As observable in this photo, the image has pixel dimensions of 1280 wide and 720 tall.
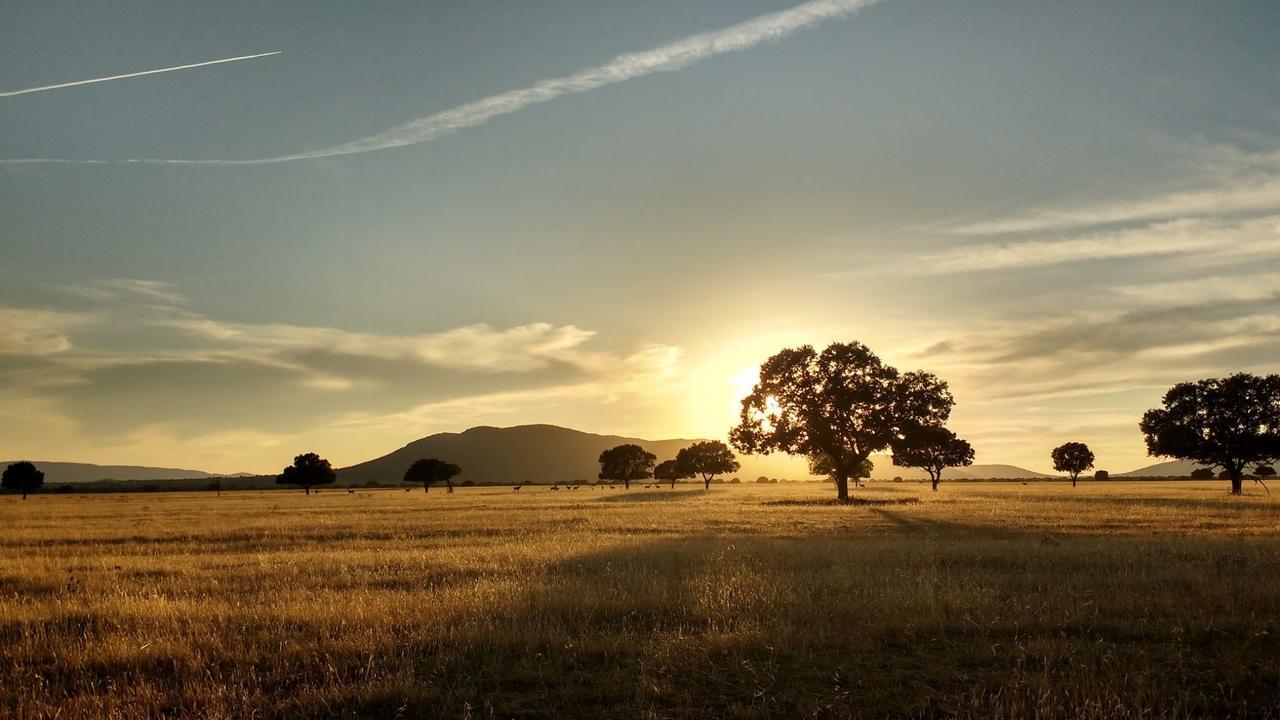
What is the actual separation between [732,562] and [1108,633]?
9.80 meters

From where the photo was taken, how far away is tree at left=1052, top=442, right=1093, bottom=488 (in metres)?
153

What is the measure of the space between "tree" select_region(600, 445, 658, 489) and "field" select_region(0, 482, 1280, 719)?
438 feet

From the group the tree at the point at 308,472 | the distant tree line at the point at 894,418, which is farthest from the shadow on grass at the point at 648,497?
the tree at the point at 308,472

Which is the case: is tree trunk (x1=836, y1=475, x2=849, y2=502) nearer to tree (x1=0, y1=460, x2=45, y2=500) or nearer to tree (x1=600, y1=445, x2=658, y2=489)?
tree (x1=600, y1=445, x2=658, y2=489)

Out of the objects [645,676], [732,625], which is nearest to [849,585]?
[732,625]

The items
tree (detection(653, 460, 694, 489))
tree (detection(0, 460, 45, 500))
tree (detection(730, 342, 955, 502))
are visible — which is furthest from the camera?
tree (detection(653, 460, 694, 489))

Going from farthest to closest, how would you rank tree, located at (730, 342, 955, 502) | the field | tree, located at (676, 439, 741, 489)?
tree, located at (676, 439, 741, 489)
tree, located at (730, 342, 955, 502)
the field

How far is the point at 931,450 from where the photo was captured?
110250mm

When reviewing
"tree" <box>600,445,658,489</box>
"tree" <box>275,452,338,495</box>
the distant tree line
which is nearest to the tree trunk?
the distant tree line

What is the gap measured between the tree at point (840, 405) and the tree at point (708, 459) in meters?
84.5

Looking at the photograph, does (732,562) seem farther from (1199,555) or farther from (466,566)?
(1199,555)

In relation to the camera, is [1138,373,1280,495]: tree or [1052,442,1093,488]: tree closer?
[1138,373,1280,495]: tree

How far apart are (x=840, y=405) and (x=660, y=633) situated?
174 ft

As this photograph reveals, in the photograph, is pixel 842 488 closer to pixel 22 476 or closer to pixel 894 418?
pixel 894 418
